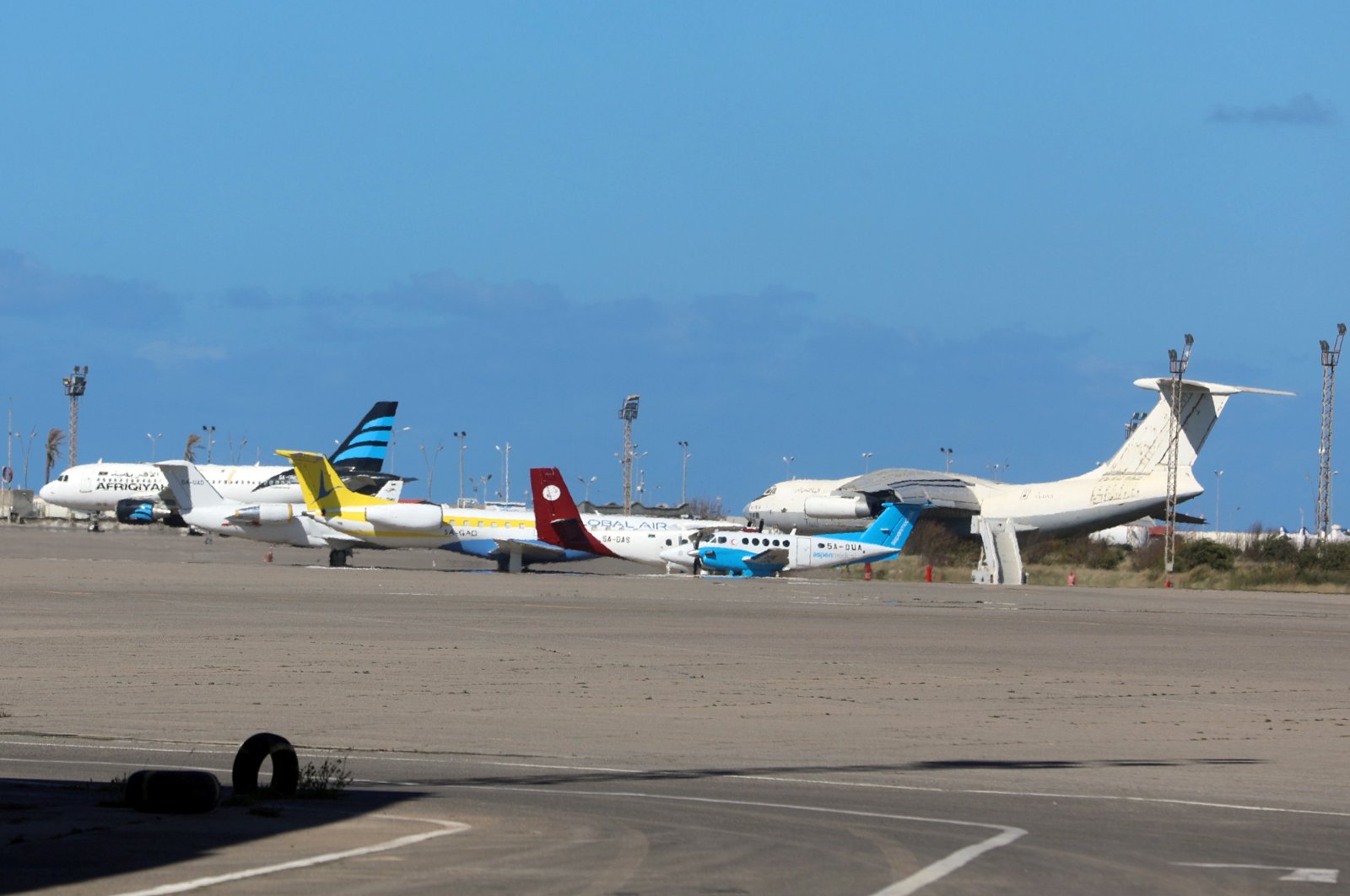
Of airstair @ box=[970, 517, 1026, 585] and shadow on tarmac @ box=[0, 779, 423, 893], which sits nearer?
shadow on tarmac @ box=[0, 779, 423, 893]

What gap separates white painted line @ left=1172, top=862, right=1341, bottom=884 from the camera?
9279mm

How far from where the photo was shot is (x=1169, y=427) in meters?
77.1

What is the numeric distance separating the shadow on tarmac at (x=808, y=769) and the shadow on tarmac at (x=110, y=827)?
1589 millimetres

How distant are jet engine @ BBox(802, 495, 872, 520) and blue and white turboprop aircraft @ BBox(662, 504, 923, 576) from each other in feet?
66.3

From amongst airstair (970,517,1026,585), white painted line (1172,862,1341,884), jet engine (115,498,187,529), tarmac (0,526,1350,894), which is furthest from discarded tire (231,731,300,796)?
A: jet engine (115,498,187,529)

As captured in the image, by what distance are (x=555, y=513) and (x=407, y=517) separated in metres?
5.88

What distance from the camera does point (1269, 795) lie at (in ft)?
46.1

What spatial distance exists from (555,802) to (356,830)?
219cm

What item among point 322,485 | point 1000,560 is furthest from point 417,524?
point 1000,560

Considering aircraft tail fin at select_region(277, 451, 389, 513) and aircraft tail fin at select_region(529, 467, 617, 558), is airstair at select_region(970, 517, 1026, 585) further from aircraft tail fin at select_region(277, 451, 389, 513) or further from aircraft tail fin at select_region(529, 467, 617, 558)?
aircraft tail fin at select_region(277, 451, 389, 513)

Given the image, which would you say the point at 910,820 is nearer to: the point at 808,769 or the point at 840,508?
the point at 808,769

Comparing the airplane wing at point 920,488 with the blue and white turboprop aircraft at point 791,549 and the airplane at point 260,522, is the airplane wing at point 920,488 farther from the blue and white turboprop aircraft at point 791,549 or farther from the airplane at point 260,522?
the airplane at point 260,522

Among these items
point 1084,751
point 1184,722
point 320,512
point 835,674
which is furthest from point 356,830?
point 320,512

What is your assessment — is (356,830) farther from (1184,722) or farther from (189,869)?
(1184,722)
